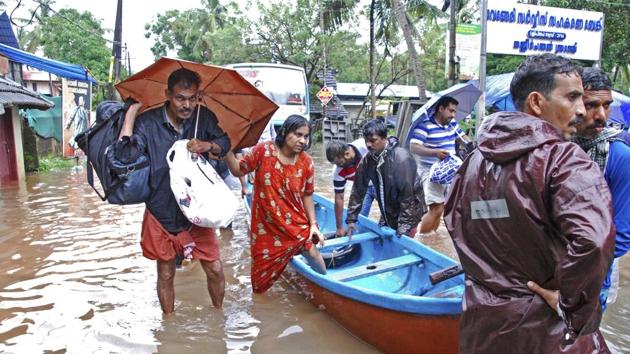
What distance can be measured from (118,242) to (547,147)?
5.98 m

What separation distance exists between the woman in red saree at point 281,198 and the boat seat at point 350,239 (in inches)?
24.0

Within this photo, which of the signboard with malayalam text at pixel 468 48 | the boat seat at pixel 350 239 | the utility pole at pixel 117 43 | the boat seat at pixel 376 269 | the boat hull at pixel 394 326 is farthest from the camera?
the utility pole at pixel 117 43

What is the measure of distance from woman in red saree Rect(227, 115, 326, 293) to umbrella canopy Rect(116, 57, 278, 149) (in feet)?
0.53

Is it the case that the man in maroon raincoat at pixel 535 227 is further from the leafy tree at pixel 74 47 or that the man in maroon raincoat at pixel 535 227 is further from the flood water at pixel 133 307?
the leafy tree at pixel 74 47

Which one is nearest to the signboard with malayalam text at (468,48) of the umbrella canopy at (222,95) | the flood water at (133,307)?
the flood water at (133,307)

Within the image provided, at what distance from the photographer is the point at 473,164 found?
5.41 feet

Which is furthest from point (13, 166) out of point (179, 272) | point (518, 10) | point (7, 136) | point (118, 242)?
point (518, 10)

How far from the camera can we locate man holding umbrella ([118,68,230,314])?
10.5 feet

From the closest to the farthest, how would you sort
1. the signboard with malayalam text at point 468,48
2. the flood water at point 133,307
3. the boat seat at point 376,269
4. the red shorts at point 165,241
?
the red shorts at point 165,241 < the flood water at point 133,307 < the boat seat at point 376,269 < the signboard with malayalam text at point 468,48

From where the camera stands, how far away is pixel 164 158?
10.8 feet

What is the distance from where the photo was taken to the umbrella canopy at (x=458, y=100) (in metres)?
4.95

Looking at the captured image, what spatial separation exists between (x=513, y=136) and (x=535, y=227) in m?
0.28

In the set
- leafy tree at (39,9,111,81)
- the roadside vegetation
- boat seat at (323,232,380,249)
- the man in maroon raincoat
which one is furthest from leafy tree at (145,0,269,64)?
the man in maroon raincoat

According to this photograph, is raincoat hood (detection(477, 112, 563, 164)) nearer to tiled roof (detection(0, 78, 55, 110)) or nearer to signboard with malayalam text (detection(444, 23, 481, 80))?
signboard with malayalam text (detection(444, 23, 481, 80))
